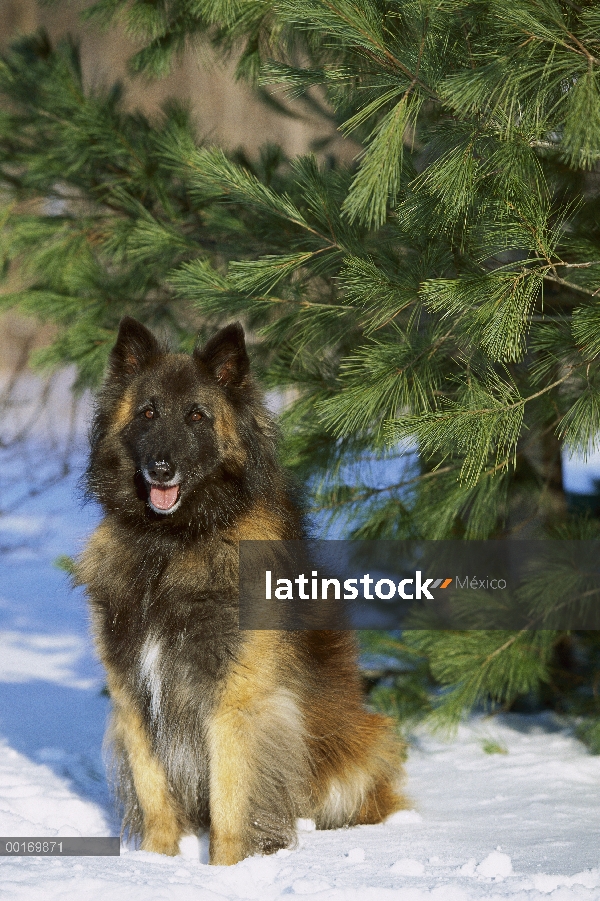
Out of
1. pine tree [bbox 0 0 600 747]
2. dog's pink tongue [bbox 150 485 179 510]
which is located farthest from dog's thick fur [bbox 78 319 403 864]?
pine tree [bbox 0 0 600 747]

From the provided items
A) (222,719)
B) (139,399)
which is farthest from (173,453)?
(222,719)

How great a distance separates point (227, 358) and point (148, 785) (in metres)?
1.43

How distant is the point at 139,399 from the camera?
10.2ft

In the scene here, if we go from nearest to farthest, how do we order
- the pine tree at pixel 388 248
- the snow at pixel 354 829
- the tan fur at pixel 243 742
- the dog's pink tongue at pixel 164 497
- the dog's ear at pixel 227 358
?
the snow at pixel 354 829 < the pine tree at pixel 388 248 < the tan fur at pixel 243 742 < the dog's pink tongue at pixel 164 497 < the dog's ear at pixel 227 358

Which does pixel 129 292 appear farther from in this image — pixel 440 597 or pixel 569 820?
pixel 569 820

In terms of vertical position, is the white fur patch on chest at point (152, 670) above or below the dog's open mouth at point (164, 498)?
below

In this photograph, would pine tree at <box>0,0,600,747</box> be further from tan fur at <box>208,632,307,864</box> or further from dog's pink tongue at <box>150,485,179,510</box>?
tan fur at <box>208,632,307,864</box>

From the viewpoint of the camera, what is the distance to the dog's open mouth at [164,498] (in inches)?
119

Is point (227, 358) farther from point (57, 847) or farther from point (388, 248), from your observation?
point (57, 847)

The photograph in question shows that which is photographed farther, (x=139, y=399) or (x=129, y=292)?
(x=129, y=292)

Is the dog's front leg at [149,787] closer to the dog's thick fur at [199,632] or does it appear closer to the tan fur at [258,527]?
the dog's thick fur at [199,632]

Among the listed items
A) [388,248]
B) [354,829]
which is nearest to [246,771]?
[354,829]

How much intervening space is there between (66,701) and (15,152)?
2766 mm

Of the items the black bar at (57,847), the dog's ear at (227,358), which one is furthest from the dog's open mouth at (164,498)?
the black bar at (57,847)
